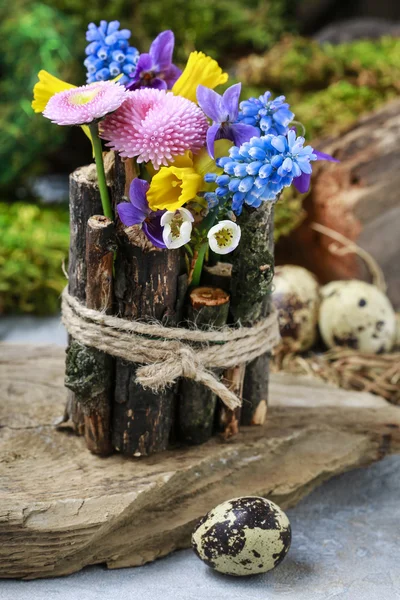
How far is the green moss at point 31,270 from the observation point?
2625 millimetres

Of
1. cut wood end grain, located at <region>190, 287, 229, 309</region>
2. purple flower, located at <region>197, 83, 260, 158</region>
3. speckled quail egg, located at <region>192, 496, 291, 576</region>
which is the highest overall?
purple flower, located at <region>197, 83, 260, 158</region>

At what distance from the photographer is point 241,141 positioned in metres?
1.19

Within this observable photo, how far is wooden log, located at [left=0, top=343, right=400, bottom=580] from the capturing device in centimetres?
120

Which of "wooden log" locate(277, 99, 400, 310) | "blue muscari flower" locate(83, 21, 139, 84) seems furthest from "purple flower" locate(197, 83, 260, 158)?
"wooden log" locate(277, 99, 400, 310)

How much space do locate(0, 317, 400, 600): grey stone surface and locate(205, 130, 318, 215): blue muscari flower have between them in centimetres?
62

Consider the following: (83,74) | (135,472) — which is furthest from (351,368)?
(83,74)

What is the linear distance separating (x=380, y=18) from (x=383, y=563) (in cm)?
407

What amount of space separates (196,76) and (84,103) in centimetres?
22

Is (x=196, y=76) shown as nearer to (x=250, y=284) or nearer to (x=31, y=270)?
(x=250, y=284)

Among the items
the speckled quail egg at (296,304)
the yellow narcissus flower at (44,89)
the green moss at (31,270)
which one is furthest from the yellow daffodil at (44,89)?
the green moss at (31,270)

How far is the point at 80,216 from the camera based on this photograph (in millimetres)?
1298

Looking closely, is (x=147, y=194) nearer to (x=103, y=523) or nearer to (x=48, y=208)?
(x=103, y=523)

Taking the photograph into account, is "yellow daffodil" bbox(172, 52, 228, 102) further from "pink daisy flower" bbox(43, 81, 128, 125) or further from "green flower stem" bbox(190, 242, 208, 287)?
"green flower stem" bbox(190, 242, 208, 287)

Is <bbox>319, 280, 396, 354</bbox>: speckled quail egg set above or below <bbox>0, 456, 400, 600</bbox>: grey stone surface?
above
